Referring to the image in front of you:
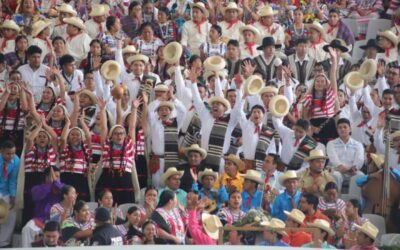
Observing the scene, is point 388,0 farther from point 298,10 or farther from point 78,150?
point 78,150

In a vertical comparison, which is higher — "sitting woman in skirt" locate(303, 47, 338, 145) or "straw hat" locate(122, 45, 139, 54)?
"straw hat" locate(122, 45, 139, 54)

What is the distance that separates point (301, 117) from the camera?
33594mm

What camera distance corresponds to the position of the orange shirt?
28.3 metres

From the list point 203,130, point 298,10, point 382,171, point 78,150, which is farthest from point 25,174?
point 298,10

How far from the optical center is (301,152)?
3234cm

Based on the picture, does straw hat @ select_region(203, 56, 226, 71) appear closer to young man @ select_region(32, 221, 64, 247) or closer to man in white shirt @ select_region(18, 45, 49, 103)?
man in white shirt @ select_region(18, 45, 49, 103)

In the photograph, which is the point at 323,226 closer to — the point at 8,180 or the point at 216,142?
the point at 216,142

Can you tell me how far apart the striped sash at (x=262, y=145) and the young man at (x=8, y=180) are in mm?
3405

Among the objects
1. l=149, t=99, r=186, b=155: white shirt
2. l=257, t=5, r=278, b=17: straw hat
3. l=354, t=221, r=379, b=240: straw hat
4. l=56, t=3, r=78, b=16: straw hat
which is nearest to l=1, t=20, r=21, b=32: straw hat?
l=56, t=3, r=78, b=16: straw hat

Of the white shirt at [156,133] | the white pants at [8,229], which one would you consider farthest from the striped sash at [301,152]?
the white pants at [8,229]

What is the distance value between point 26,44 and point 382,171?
670cm

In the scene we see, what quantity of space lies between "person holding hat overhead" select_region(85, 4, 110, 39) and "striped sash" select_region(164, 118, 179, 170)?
4.44 m

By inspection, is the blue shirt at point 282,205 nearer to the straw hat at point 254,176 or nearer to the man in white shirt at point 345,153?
the straw hat at point 254,176

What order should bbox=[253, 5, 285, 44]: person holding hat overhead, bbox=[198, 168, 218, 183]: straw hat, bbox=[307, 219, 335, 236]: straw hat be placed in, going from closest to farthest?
1. bbox=[307, 219, 335, 236]: straw hat
2. bbox=[198, 168, 218, 183]: straw hat
3. bbox=[253, 5, 285, 44]: person holding hat overhead
